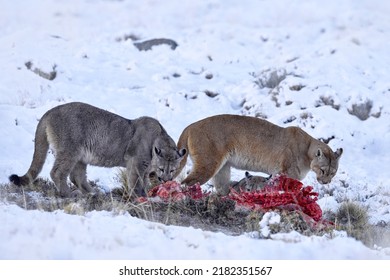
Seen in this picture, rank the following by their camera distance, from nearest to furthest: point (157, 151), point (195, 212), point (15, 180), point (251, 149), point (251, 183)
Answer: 1. point (195, 212)
2. point (15, 180)
3. point (157, 151)
4. point (251, 183)
5. point (251, 149)

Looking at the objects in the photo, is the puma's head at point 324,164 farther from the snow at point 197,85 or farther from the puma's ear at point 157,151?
the puma's ear at point 157,151

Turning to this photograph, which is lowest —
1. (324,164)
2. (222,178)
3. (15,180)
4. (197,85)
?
(222,178)

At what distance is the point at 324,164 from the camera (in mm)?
11062

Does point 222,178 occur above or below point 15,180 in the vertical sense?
below

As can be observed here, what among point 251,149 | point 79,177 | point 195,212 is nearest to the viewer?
point 195,212

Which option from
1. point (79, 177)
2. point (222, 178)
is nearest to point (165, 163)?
point (79, 177)

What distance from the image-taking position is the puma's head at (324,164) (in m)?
11.1

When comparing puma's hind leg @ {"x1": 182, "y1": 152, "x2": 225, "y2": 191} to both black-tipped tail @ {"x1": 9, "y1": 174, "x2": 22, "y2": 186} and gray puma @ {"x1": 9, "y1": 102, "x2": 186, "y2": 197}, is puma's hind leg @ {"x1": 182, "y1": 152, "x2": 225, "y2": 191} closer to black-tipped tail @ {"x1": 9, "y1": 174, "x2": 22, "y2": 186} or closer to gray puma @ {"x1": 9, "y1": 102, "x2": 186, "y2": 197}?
gray puma @ {"x1": 9, "y1": 102, "x2": 186, "y2": 197}

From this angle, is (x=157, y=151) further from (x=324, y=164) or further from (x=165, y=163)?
(x=324, y=164)

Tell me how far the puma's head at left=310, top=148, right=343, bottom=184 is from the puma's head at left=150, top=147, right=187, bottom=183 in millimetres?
2570

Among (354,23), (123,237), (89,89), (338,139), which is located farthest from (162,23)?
(123,237)

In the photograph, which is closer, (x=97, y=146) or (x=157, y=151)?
(x=157, y=151)

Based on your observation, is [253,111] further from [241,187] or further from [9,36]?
[9,36]

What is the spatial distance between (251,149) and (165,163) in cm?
197
